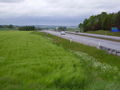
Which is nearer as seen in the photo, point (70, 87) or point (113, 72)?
point (70, 87)

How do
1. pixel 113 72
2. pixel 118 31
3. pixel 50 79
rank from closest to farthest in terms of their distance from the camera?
1. pixel 50 79
2. pixel 113 72
3. pixel 118 31

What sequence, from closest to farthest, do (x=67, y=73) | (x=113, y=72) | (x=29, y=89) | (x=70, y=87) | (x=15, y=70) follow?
(x=29, y=89)
(x=70, y=87)
(x=67, y=73)
(x=15, y=70)
(x=113, y=72)

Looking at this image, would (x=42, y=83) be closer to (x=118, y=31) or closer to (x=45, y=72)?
(x=45, y=72)

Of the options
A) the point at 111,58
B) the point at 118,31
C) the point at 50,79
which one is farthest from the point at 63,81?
the point at 118,31

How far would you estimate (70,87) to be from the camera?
31.7 ft

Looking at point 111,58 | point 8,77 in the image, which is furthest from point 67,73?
point 111,58

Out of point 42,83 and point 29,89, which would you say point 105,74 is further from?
point 29,89

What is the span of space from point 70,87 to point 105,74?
430 cm

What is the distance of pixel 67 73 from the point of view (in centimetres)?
1173

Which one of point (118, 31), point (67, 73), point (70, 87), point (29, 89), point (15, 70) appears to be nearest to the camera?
point (29, 89)

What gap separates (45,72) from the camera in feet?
40.8

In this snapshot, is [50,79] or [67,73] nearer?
[50,79]

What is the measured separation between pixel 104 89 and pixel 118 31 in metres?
61.1

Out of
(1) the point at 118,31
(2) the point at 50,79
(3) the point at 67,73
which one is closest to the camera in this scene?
(2) the point at 50,79
